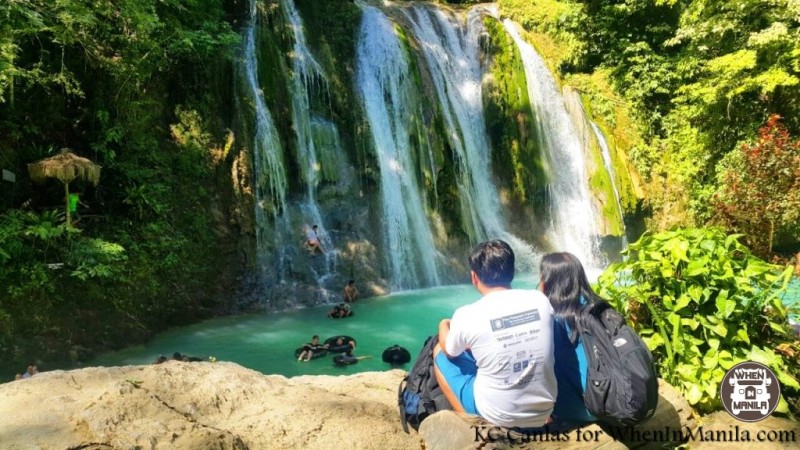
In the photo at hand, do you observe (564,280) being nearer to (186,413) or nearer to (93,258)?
(186,413)

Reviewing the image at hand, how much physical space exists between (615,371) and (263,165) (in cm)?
950

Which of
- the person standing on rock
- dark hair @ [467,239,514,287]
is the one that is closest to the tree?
dark hair @ [467,239,514,287]

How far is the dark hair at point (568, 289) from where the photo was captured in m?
2.75

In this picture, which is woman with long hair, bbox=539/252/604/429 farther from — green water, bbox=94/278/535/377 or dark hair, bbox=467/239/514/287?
green water, bbox=94/278/535/377

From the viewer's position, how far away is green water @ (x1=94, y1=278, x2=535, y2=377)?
763cm

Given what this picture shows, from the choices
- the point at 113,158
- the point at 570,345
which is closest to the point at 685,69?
the point at 113,158

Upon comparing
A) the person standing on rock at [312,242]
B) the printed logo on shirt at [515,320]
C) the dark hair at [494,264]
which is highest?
the dark hair at [494,264]

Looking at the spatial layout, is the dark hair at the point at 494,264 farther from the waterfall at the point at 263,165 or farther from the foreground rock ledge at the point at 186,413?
the waterfall at the point at 263,165

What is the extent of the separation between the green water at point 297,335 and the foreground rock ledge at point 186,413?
4.06 meters

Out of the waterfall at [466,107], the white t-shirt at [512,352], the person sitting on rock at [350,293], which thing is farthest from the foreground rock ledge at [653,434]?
the waterfall at [466,107]

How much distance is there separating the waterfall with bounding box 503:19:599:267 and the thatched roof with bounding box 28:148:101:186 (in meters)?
12.1

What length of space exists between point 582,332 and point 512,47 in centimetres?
1535

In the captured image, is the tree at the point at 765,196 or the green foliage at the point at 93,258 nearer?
the tree at the point at 765,196

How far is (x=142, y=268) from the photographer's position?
8.54 meters
